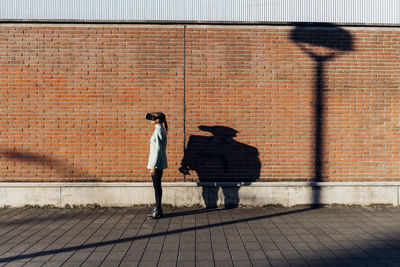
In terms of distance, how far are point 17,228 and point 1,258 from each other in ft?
4.08

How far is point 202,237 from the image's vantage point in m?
4.44

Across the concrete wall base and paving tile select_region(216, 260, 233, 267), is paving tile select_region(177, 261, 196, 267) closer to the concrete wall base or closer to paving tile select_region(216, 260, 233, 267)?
paving tile select_region(216, 260, 233, 267)

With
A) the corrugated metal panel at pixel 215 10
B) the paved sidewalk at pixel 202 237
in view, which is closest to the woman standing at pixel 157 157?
the paved sidewalk at pixel 202 237

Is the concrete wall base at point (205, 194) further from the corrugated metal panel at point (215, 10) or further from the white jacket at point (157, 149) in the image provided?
the corrugated metal panel at point (215, 10)

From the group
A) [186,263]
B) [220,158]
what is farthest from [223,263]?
[220,158]

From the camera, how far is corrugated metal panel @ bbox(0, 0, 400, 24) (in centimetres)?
611

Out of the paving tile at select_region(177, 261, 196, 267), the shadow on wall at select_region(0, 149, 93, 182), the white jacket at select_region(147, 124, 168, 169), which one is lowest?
the paving tile at select_region(177, 261, 196, 267)

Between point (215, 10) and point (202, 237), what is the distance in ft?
14.9

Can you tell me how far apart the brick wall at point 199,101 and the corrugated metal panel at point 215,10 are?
25 centimetres

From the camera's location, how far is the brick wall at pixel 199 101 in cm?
606

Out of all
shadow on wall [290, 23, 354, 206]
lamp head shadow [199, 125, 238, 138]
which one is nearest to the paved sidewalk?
shadow on wall [290, 23, 354, 206]

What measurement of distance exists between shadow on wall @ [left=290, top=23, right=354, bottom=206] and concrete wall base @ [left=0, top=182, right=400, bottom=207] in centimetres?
31

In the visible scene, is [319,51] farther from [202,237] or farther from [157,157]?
[202,237]

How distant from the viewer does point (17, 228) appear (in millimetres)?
4859
